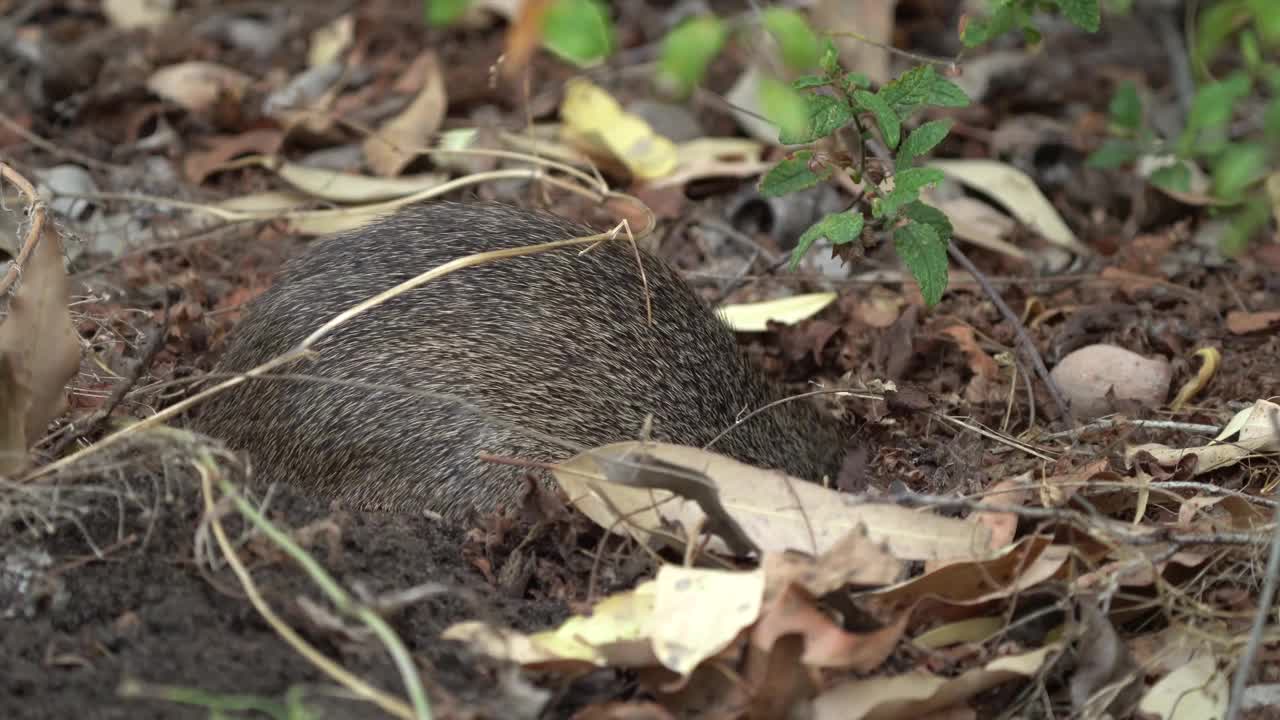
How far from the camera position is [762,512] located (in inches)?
118

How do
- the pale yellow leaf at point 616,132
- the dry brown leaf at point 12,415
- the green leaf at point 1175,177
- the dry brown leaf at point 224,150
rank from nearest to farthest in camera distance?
the dry brown leaf at point 12,415
the green leaf at point 1175,177
the pale yellow leaf at point 616,132
the dry brown leaf at point 224,150

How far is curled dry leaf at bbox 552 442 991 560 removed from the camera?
2.90 meters

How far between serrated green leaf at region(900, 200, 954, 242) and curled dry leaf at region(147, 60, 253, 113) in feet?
10.2

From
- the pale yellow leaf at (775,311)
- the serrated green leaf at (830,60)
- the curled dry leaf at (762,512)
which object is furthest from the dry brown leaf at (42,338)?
the pale yellow leaf at (775,311)

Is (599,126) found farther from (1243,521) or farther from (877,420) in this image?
(1243,521)

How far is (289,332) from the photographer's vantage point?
3.52m

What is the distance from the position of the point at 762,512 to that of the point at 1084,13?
4.83 feet

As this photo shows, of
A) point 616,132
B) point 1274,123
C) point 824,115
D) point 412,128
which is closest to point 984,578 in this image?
point 1274,123

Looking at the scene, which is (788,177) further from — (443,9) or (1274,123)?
(443,9)

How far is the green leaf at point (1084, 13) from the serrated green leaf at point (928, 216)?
1.83 feet

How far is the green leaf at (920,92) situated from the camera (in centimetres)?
339

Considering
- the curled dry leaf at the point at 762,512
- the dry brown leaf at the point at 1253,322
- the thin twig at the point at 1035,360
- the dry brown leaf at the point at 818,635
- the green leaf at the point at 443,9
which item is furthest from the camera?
the dry brown leaf at the point at 1253,322

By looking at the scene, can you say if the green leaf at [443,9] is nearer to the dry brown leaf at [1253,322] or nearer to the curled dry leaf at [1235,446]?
the curled dry leaf at [1235,446]

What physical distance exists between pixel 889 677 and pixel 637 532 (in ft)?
2.17
